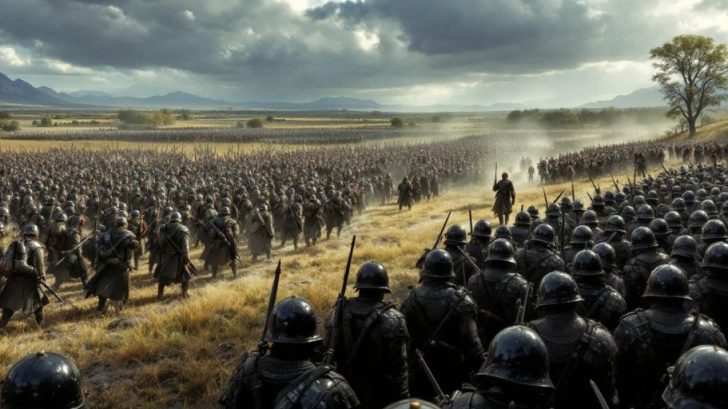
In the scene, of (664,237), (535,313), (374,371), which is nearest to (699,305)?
(535,313)

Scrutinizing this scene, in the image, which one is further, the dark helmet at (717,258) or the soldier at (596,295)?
the dark helmet at (717,258)

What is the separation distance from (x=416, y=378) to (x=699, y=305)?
3.05 meters

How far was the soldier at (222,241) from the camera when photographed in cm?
1414

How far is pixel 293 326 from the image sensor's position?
3525 mm

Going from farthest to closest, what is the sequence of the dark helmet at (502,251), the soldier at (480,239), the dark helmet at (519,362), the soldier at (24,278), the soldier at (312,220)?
the soldier at (312,220) < the soldier at (24,278) < the soldier at (480,239) < the dark helmet at (502,251) < the dark helmet at (519,362)

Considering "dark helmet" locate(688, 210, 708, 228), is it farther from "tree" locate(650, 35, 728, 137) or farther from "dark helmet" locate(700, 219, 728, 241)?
"tree" locate(650, 35, 728, 137)

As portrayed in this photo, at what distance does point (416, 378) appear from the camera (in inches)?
222

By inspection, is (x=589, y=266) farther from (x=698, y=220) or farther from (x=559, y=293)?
(x=698, y=220)

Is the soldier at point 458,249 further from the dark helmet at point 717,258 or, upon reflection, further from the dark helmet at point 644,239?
the dark helmet at point 717,258

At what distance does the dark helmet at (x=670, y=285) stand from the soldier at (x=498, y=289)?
4.77 ft

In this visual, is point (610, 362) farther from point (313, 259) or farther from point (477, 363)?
point (313, 259)

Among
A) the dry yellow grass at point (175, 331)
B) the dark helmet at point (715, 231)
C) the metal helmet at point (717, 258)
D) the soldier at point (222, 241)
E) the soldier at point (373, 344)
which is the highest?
A: the metal helmet at point (717, 258)

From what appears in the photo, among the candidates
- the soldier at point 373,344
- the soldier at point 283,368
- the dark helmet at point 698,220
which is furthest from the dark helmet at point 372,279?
the dark helmet at point 698,220

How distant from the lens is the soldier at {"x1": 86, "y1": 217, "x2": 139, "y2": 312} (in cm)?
1073
